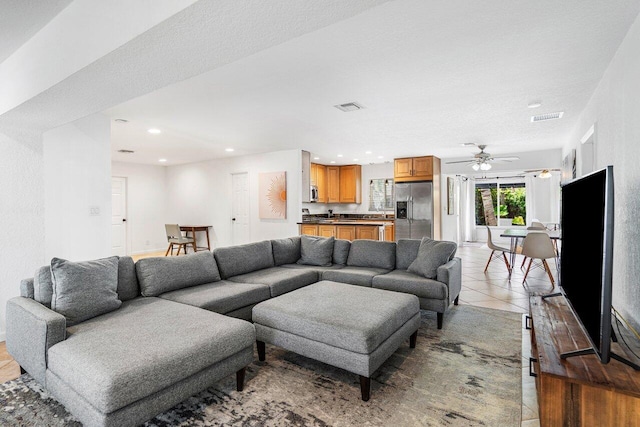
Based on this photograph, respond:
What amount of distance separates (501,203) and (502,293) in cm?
674

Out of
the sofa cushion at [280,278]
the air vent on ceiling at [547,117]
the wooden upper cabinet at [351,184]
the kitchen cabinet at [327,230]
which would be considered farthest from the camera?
the wooden upper cabinet at [351,184]

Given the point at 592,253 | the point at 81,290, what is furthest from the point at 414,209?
the point at 81,290

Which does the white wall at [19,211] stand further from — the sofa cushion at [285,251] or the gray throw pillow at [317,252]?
the gray throw pillow at [317,252]

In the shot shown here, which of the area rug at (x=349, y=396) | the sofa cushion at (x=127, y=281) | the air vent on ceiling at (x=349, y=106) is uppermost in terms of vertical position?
the air vent on ceiling at (x=349, y=106)

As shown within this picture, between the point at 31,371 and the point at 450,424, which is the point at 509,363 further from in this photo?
the point at 31,371

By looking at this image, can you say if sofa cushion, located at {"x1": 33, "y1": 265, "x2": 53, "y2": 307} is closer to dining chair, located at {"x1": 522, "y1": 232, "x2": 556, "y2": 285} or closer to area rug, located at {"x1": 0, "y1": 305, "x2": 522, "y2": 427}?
area rug, located at {"x1": 0, "y1": 305, "x2": 522, "y2": 427}

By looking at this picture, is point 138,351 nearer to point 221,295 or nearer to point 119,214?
point 221,295

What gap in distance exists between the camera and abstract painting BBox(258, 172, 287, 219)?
6.73 meters

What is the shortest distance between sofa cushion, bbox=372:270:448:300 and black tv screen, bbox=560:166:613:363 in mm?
1119

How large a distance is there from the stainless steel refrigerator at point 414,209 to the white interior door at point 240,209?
3429 millimetres

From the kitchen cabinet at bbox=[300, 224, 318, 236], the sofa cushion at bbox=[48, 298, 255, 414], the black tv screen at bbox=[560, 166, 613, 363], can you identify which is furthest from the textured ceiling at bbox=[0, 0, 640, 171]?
the kitchen cabinet at bbox=[300, 224, 318, 236]

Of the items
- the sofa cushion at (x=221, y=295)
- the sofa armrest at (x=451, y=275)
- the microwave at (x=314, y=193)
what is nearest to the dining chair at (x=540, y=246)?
the sofa armrest at (x=451, y=275)

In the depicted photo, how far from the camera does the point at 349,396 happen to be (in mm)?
1983

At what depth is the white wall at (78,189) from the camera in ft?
11.5
